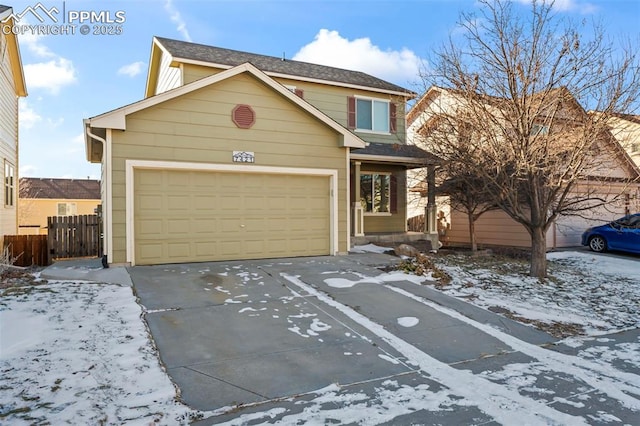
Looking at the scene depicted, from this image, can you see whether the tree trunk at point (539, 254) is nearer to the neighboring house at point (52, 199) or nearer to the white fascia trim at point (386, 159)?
the white fascia trim at point (386, 159)

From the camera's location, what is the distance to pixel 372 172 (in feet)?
50.9

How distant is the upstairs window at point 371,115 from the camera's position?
15.3 metres

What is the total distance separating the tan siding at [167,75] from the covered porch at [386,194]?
633 cm

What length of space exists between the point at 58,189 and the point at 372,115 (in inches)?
1089

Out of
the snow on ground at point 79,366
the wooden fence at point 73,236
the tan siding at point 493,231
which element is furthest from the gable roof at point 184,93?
the tan siding at point 493,231

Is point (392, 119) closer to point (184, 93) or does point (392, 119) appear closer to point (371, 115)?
point (371, 115)

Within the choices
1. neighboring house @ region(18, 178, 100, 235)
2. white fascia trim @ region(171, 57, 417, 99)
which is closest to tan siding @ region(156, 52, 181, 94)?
white fascia trim @ region(171, 57, 417, 99)

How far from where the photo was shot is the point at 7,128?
1441 centimetres

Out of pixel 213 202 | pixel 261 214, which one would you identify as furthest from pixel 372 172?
pixel 213 202

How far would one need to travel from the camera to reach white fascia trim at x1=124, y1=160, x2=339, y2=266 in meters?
8.61

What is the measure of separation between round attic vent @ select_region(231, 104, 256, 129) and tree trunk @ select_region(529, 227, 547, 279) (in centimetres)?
720

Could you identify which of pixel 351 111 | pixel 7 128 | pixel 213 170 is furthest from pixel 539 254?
pixel 7 128

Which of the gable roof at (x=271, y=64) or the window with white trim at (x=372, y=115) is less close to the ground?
the gable roof at (x=271, y=64)

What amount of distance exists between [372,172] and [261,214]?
6626mm
